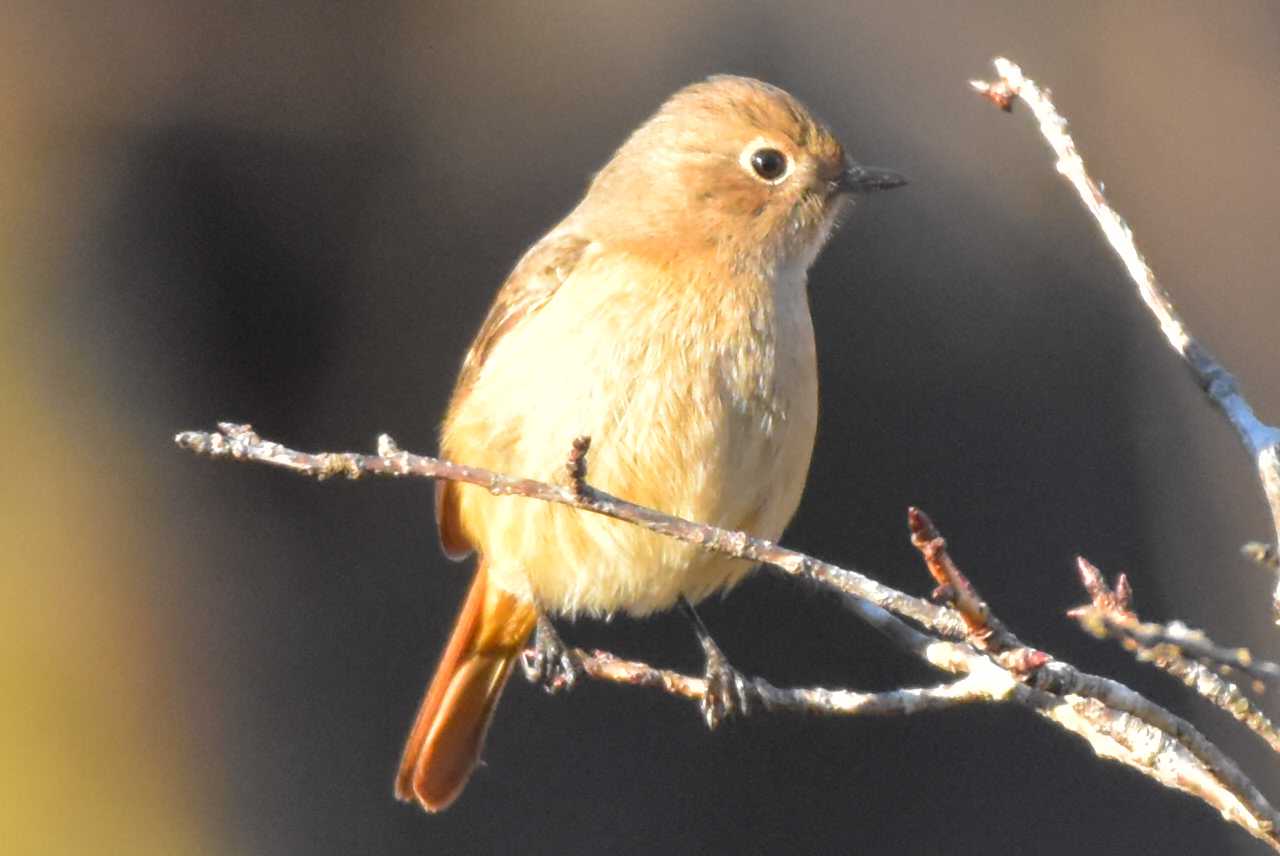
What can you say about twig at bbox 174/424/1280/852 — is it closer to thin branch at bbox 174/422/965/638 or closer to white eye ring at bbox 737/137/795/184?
thin branch at bbox 174/422/965/638

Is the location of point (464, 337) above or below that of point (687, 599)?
above

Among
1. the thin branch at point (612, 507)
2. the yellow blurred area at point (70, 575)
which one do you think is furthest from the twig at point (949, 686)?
the yellow blurred area at point (70, 575)

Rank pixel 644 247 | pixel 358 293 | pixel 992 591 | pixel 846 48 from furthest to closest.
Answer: pixel 846 48, pixel 358 293, pixel 992 591, pixel 644 247

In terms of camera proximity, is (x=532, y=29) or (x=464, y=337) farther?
(x=532, y=29)

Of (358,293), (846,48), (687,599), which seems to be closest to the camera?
(687,599)

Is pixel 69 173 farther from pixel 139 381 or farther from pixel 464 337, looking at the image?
pixel 464 337

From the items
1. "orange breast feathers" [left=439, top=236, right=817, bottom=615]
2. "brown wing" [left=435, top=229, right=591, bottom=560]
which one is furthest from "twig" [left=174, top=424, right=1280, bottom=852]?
"brown wing" [left=435, top=229, right=591, bottom=560]

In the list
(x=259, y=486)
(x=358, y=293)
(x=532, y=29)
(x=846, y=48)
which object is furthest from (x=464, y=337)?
(x=846, y=48)
